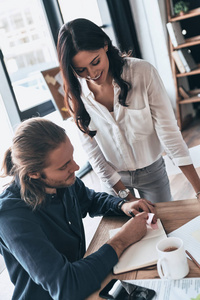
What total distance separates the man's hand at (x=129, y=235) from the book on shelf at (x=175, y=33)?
11.4ft

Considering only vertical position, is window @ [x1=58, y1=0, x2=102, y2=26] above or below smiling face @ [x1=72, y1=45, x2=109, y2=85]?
above

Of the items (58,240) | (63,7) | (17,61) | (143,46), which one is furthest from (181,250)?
(143,46)

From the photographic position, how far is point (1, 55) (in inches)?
117

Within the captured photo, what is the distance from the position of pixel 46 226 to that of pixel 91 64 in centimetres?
63

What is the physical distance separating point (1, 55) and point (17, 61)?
44cm

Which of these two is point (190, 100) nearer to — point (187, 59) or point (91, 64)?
point (187, 59)

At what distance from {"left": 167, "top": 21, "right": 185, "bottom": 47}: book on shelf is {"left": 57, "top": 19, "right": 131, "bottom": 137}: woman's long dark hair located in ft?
9.83

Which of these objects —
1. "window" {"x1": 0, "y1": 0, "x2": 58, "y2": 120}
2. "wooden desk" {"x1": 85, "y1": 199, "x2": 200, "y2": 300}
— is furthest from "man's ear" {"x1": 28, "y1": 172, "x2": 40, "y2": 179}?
"window" {"x1": 0, "y1": 0, "x2": 58, "y2": 120}

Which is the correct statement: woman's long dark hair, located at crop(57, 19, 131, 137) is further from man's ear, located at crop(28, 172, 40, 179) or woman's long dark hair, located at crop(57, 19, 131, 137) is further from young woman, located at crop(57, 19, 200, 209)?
man's ear, located at crop(28, 172, 40, 179)

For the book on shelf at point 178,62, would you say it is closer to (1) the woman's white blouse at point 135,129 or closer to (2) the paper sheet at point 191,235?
(1) the woman's white blouse at point 135,129

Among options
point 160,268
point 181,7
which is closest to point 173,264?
point 160,268

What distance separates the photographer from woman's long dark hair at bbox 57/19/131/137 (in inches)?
52.7

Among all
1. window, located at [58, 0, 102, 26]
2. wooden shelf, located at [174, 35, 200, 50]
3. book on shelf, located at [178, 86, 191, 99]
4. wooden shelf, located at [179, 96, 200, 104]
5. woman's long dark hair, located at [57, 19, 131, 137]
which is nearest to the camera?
woman's long dark hair, located at [57, 19, 131, 137]

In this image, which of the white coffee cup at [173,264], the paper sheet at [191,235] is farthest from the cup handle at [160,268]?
the paper sheet at [191,235]
